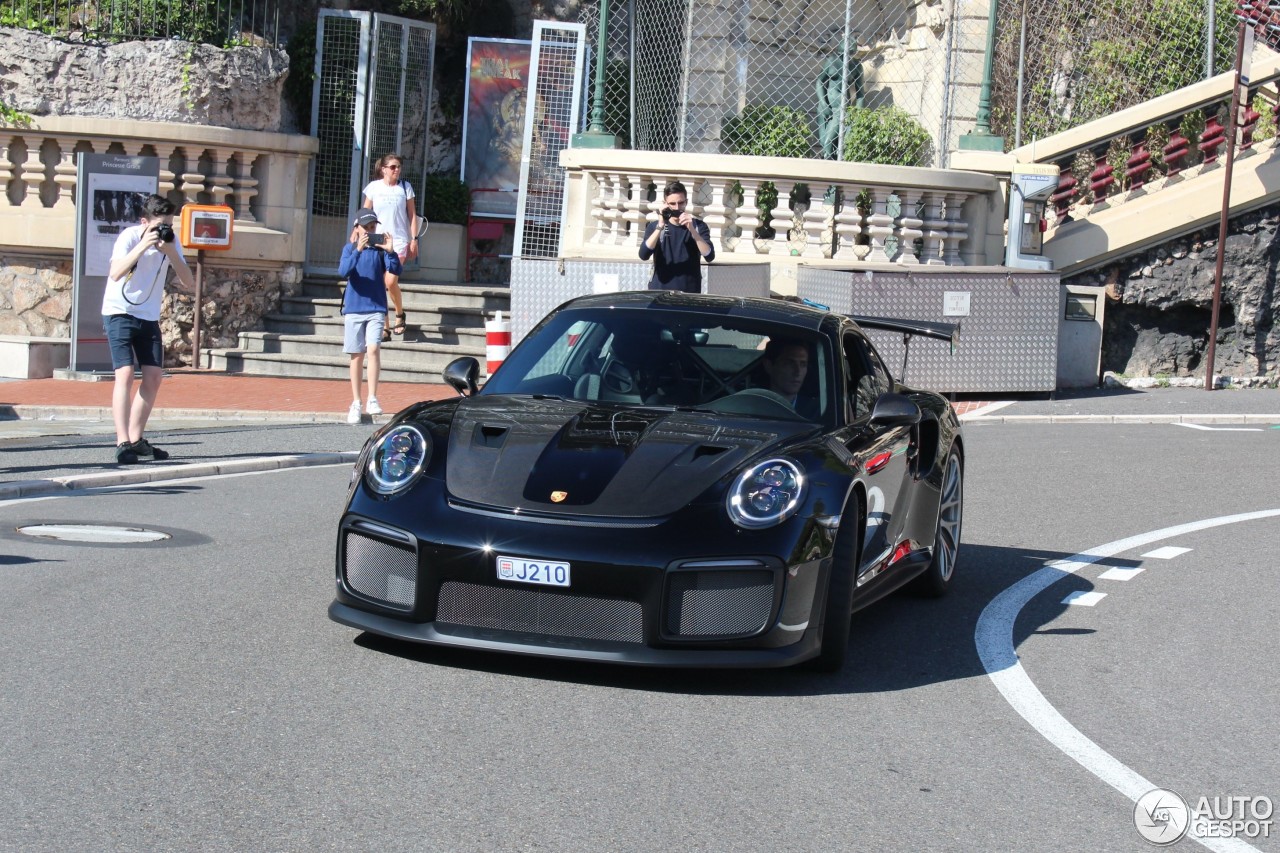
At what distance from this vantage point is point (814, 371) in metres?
7.23

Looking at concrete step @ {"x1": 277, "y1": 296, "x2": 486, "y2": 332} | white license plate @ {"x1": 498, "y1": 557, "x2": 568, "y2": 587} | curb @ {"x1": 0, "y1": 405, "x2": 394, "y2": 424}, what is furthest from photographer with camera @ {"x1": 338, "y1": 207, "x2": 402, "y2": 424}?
white license plate @ {"x1": 498, "y1": 557, "x2": 568, "y2": 587}

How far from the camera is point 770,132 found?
21.8 meters

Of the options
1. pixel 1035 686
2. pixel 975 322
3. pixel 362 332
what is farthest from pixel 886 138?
pixel 1035 686

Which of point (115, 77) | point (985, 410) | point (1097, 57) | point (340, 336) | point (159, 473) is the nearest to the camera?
point (159, 473)

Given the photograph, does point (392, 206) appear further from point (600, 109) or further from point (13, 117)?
point (13, 117)

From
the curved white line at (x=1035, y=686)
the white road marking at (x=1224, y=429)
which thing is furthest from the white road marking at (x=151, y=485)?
the white road marking at (x=1224, y=429)

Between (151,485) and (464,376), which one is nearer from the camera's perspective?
(464,376)

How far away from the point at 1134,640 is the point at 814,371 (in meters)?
1.81

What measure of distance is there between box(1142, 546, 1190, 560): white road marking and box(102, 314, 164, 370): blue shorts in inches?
260

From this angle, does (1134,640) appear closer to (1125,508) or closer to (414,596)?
(414,596)

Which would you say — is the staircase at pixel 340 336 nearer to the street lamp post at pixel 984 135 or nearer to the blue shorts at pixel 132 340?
the street lamp post at pixel 984 135

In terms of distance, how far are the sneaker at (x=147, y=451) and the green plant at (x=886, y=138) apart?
12.2 meters

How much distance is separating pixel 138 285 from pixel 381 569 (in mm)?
6346

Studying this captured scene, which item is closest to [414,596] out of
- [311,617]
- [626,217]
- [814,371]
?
[311,617]
